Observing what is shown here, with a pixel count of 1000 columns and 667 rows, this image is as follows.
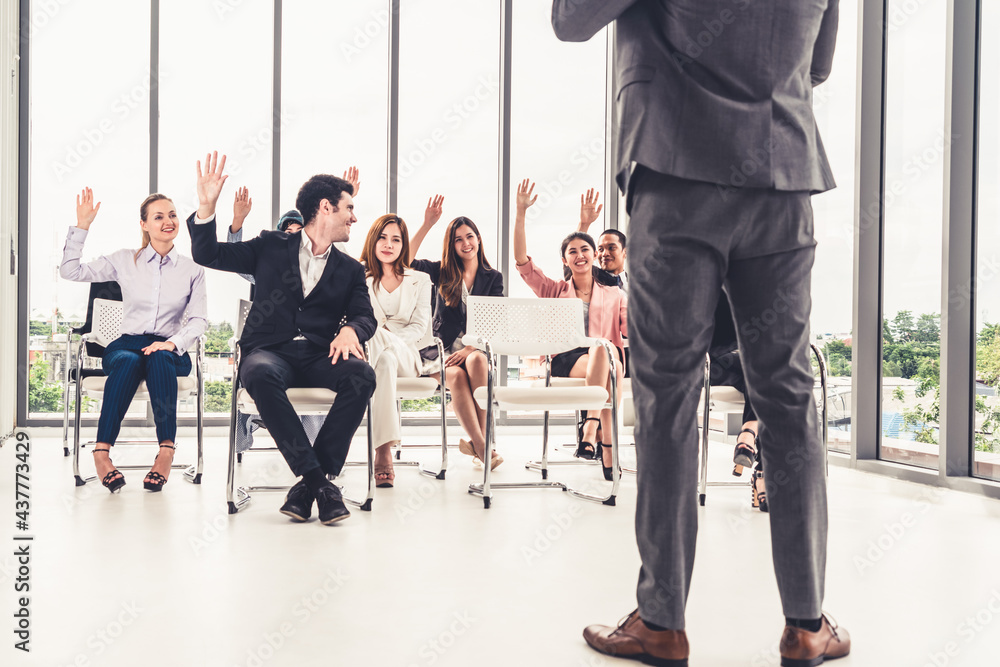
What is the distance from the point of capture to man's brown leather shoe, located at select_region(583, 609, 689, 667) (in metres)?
1.37

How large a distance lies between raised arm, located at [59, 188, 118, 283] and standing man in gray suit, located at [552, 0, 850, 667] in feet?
10.5

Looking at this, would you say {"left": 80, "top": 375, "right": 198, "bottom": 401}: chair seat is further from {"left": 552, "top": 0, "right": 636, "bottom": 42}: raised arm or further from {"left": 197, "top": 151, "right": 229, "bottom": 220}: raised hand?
{"left": 552, "top": 0, "right": 636, "bottom": 42}: raised arm

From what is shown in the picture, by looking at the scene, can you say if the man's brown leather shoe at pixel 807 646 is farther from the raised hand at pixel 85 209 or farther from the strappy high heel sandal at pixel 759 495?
the raised hand at pixel 85 209

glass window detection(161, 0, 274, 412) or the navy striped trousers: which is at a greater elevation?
glass window detection(161, 0, 274, 412)

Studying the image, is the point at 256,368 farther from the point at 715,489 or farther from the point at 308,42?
the point at 308,42

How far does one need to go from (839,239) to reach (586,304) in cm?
158

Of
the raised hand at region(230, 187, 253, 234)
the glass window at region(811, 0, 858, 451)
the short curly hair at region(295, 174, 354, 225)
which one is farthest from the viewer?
the glass window at region(811, 0, 858, 451)

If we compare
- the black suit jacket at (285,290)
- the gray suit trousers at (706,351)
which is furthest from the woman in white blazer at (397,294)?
the gray suit trousers at (706,351)

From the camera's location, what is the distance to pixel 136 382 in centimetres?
342

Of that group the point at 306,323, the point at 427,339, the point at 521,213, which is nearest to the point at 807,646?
the point at 306,323

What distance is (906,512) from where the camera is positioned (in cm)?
299

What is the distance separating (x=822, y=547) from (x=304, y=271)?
91.5 inches

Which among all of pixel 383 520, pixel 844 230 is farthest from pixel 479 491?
pixel 844 230

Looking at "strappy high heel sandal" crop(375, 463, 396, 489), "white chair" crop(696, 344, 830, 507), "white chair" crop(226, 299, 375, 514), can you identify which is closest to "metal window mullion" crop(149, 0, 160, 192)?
"white chair" crop(226, 299, 375, 514)
